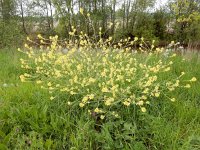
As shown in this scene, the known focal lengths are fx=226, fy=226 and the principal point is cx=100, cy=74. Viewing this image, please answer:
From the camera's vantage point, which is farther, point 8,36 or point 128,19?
point 128,19

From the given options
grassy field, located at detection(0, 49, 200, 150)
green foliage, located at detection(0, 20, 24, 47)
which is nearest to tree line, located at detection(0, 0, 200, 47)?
green foliage, located at detection(0, 20, 24, 47)

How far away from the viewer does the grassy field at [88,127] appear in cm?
219

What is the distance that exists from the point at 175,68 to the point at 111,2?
24655mm

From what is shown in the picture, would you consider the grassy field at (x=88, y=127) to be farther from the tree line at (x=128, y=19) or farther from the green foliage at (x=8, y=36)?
the tree line at (x=128, y=19)

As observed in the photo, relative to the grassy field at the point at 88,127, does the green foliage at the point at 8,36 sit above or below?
above

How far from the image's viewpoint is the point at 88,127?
2.34 metres

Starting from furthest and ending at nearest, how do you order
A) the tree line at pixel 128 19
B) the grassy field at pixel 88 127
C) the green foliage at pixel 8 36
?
the tree line at pixel 128 19, the green foliage at pixel 8 36, the grassy field at pixel 88 127

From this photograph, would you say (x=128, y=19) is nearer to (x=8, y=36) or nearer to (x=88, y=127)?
(x=8, y=36)

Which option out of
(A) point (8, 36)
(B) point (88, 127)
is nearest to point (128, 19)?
(A) point (8, 36)

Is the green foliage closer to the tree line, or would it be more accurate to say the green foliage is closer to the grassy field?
the grassy field

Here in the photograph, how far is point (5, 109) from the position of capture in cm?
269

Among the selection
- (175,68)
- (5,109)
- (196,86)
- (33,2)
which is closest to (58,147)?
(5,109)

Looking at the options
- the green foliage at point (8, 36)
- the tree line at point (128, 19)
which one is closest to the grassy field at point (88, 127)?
the green foliage at point (8, 36)

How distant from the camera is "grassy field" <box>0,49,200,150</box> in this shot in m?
2.19
